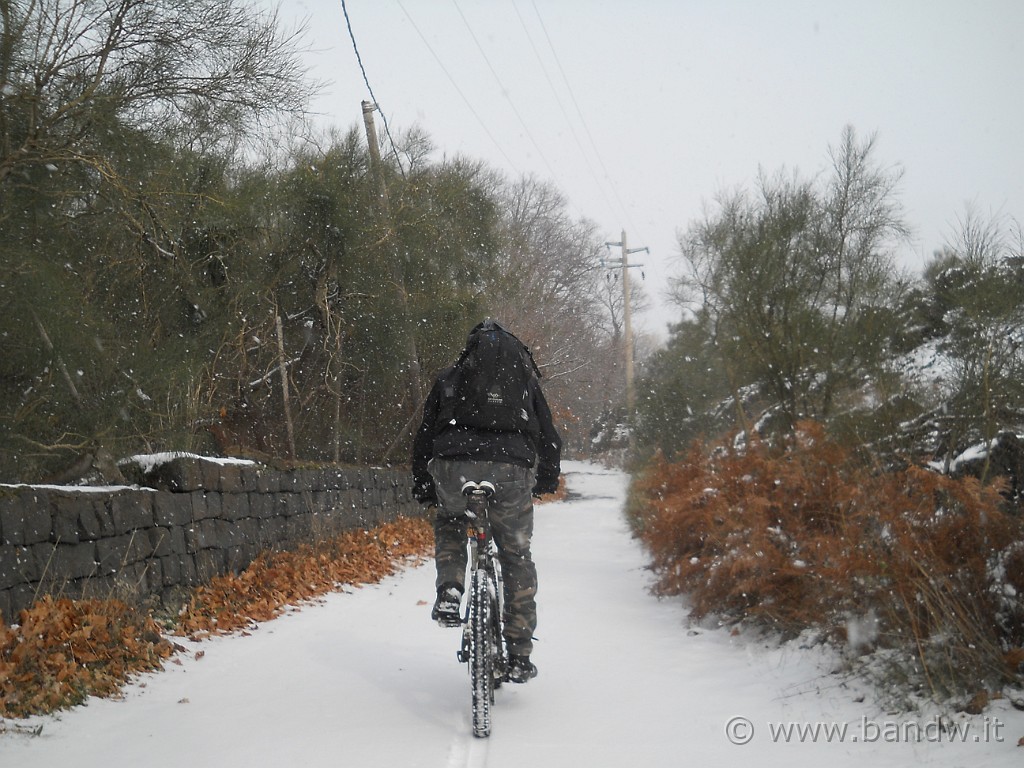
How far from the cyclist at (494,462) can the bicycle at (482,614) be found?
0.22 feet

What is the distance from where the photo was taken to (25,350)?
6.50 metres

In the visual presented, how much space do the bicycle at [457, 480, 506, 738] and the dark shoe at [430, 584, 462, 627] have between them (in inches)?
2.3

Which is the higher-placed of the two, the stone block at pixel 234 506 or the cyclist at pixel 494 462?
the cyclist at pixel 494 462

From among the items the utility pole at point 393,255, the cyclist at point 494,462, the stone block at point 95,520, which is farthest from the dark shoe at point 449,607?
the utility pole at point 393,255

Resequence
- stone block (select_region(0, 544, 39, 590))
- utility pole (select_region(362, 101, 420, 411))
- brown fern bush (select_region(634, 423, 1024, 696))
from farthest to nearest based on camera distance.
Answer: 1. utility pole (select_region(362, 101, 420, 411))
2. stone block (select_region(0, 544, 39, 590))
3. brown fern bush (select_region(634, 423, 1024, 696))

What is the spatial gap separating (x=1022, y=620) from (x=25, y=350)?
6235mm

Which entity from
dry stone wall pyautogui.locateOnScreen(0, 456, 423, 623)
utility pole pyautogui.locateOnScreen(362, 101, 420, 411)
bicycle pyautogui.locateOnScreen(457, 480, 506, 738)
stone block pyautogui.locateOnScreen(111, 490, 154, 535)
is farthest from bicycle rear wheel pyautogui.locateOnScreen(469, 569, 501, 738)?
utility pole pyautogui.locateOnScreen(362, 101, 420, 411)

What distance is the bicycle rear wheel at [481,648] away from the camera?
4043 mm

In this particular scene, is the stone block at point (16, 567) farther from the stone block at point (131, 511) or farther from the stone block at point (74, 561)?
the stone block at point (131, 511)

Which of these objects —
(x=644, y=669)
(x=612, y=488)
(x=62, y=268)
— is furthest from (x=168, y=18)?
(x=612, y=488)

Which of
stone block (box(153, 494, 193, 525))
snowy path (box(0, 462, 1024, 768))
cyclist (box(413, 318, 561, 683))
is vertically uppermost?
cyclist (box(413, 318, 561, 683))

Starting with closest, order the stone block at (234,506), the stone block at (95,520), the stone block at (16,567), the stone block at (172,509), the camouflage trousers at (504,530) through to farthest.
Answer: the camouflage trousers at (504,530), the stone block at (16,567), the stone block at (95,520), the stone block at (172,509), the stone block at (234,506)

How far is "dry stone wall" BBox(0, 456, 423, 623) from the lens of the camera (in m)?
5.22

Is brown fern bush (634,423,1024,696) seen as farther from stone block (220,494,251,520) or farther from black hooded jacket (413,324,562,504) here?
stone block (220,494,251,520)
